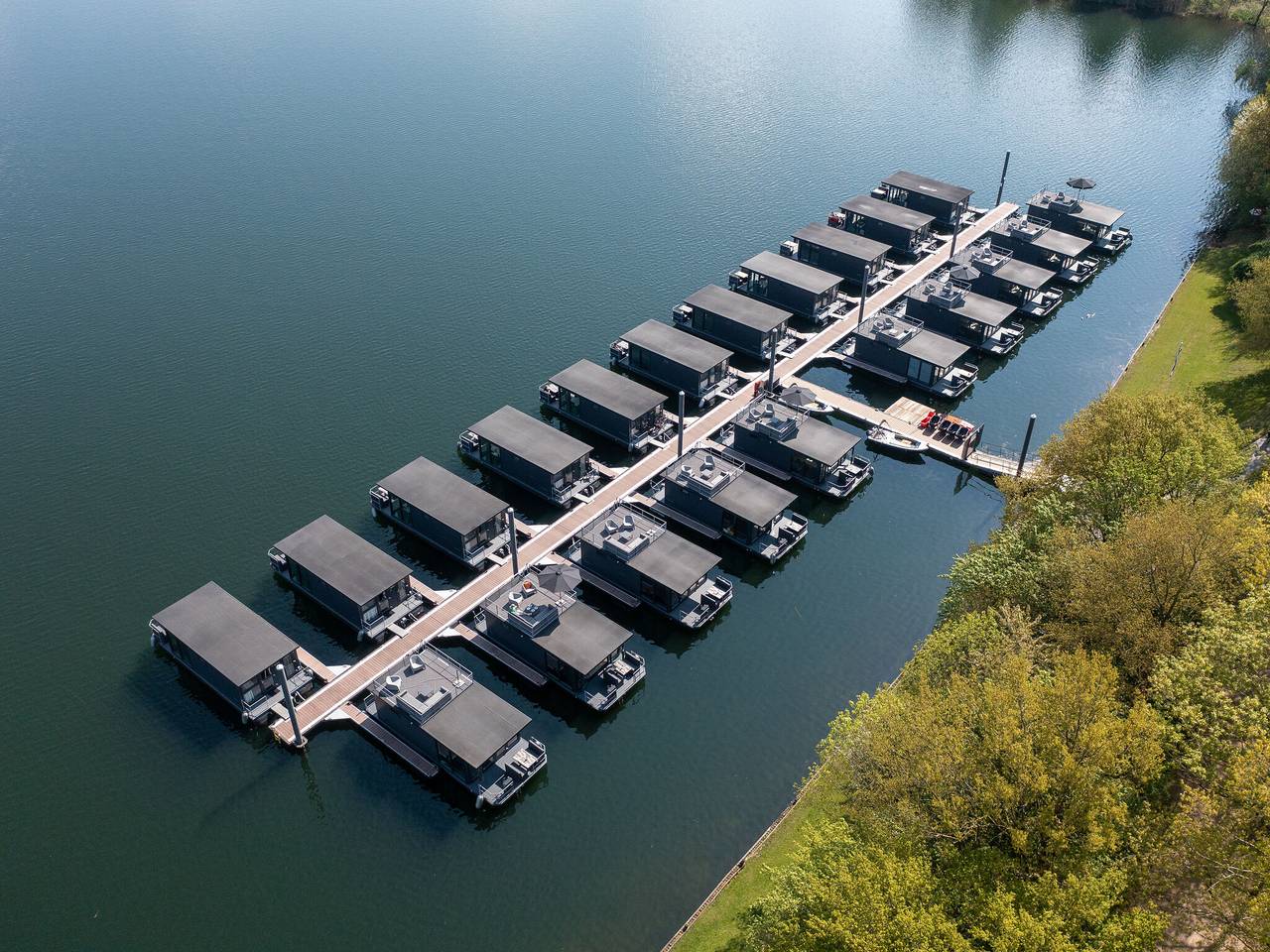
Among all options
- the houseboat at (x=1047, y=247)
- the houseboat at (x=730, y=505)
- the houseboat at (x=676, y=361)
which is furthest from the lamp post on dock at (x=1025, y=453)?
the houseboat at (x=1047, y=247)

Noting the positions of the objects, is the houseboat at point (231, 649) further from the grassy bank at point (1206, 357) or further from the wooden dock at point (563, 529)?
the grassy bank at point (1206, 357)

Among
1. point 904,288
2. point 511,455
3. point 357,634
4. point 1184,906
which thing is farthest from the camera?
point 904,288

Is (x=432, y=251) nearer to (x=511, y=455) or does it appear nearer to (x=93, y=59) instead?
(x=511, y=455)

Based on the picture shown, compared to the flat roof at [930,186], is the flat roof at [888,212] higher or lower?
lower

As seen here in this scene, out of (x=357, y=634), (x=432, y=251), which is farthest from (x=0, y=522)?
(x=432, y=251)

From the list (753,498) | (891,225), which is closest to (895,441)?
(753,498)

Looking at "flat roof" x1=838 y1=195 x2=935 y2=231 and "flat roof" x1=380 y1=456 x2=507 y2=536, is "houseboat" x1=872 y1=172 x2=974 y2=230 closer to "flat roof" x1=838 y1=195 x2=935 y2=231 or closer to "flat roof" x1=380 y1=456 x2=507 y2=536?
"flat roof" x1=838 y1=195 x2=935 y2=231

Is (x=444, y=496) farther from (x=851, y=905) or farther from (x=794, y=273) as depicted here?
(x=794, y=273)
